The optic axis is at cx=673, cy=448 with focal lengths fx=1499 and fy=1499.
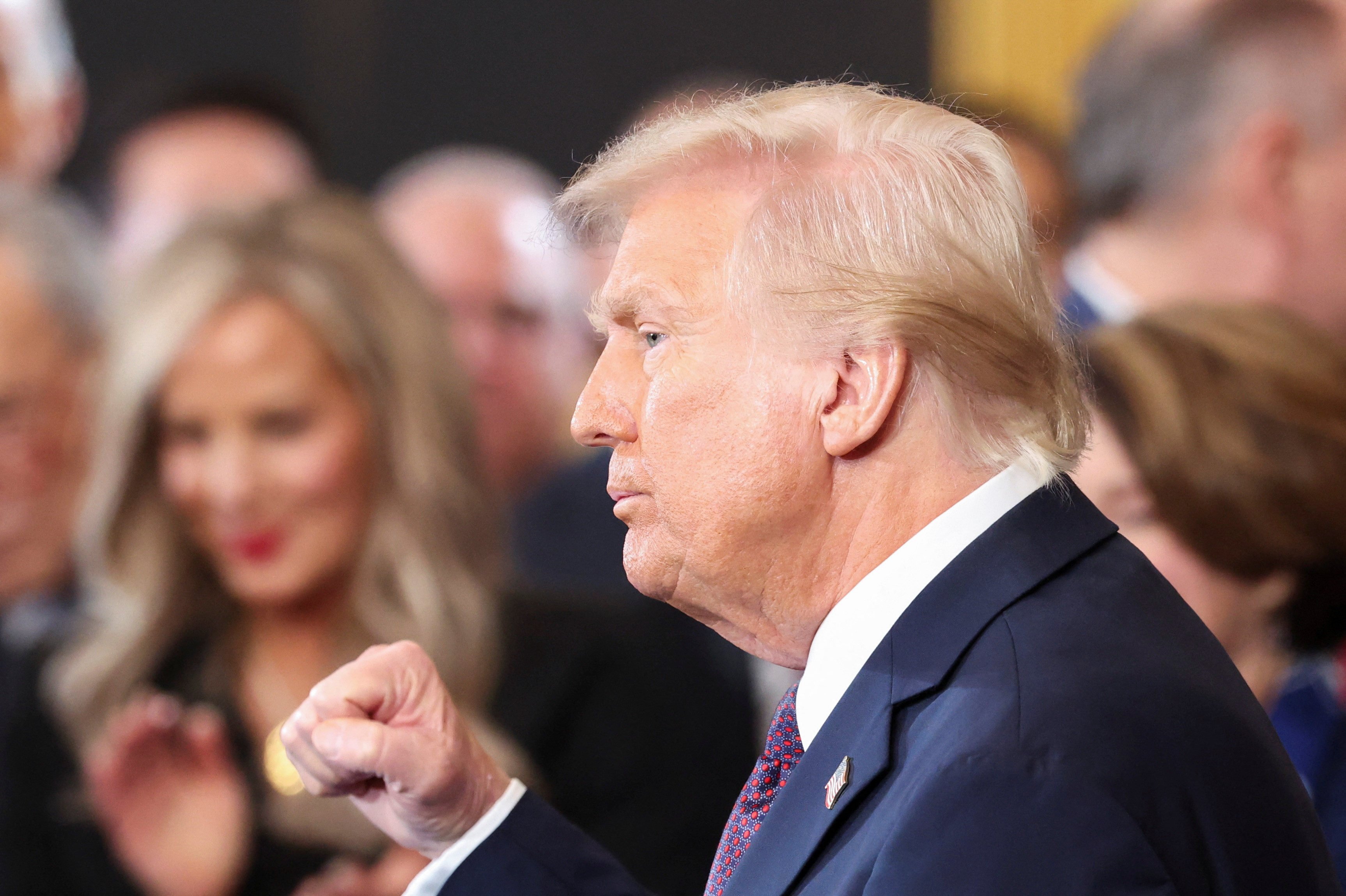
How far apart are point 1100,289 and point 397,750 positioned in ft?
5.85

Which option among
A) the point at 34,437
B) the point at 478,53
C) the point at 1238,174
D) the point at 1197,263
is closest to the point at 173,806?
the point at 34,437

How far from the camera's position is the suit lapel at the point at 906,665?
1.13 meters

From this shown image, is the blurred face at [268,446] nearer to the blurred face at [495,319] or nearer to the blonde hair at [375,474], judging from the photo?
the blonde hair at [375,474]

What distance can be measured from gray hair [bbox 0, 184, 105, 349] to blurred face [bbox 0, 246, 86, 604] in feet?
0.10

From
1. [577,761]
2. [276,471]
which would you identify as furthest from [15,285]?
[577,761]

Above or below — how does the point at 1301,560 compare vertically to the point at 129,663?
above

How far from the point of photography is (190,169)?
167 inches

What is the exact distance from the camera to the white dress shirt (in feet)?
3.97

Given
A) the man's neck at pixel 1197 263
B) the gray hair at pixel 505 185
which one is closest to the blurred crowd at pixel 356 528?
the man's neck at pixel 1197 263

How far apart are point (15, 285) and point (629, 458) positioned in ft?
8.65

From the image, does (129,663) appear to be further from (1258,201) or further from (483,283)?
(1258,201)

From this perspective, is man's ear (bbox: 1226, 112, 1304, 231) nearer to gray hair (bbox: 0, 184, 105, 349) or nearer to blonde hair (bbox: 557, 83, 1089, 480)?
blonde hair (bbox: 557, 83, 1089, 480)

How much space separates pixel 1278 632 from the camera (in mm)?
2127

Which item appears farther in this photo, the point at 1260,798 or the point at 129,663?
the point at 129,663
